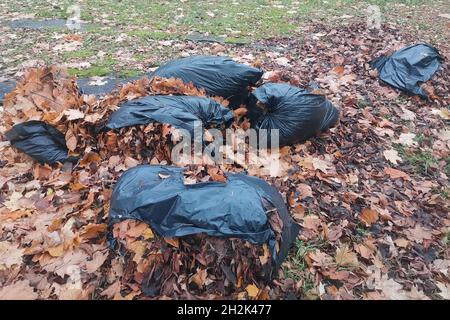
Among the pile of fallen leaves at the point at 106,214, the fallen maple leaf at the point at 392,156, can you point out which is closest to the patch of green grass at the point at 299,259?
the pile of fallen leaves at the point at 106,214

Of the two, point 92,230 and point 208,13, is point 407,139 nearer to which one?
point 92,230

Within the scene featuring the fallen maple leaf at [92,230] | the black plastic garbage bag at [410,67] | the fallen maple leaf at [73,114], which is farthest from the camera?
the black plastic garbage bag at [410,67]

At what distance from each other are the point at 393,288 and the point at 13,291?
244 cm

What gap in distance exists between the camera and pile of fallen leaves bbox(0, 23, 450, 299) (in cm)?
231

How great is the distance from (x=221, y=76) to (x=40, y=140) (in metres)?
1.73

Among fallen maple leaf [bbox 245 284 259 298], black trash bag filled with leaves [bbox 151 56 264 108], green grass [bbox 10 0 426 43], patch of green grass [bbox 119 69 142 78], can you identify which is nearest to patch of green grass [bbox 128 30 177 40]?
green grass [bbox 10 0 426 43]

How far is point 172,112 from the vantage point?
3061mm

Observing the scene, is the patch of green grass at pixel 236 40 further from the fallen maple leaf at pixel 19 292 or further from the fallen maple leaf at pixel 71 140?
the fallen maple leaf at pixel 19 292

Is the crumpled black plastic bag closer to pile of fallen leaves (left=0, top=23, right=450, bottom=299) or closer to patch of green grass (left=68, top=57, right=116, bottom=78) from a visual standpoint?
pile of fallen leaves (left=0, top=23, right=450, bottom=299)

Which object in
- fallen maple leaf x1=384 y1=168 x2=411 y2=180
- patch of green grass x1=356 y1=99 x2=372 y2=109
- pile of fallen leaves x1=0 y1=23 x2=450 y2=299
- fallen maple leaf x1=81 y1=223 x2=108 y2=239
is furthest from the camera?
patch of green grass x1=356 y1=99 x2=372 y2=109

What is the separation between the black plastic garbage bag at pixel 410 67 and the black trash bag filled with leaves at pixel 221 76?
2.07 m

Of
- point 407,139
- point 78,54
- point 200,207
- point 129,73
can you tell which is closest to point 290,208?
point 200,207

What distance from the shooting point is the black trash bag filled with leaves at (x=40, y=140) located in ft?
10.4

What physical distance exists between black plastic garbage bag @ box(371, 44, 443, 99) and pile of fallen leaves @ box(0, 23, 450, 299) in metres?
0.45
